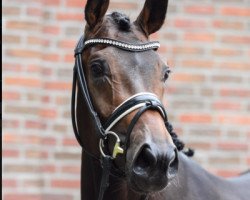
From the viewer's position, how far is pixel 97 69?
7.98 ft

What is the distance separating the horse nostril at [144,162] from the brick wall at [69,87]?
1909 mm

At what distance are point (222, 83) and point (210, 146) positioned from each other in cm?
42

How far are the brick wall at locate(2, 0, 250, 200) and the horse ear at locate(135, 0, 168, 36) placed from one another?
152cm

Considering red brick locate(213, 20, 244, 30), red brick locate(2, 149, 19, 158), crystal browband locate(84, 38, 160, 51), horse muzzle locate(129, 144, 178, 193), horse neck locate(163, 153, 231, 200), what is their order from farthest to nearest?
red brick locate(213, 20, 244, 30)
red brick locate(2, 149, 19, 158)
horse neck locate(163, 153, 231, 200)
crystal browband locate(84, 38, 160, 51)
horse muzzle locate(129, 144, 178, 193)

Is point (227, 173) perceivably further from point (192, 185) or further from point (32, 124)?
point (192, 185)

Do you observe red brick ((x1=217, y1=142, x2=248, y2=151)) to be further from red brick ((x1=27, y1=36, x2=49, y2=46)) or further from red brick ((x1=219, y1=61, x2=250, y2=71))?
red brick ((x1=27, y1=36, x2=49, y2=46))

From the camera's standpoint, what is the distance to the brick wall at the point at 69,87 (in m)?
3.98

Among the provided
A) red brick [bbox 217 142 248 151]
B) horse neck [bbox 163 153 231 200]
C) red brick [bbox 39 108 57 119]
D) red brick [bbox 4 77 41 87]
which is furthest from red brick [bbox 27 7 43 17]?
horse neck [bbox 163 153 231 200]

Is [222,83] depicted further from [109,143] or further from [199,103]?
[109,143]

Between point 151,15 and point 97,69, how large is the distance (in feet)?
1.19

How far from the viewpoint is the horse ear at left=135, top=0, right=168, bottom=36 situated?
2598 millimetres

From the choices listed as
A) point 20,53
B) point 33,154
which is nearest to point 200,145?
point 33,154

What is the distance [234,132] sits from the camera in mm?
4219

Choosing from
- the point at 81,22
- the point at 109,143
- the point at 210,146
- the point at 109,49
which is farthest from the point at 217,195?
the point at 81,22
